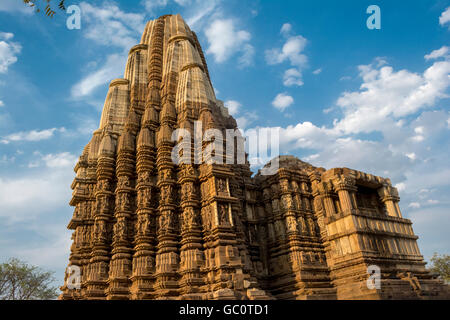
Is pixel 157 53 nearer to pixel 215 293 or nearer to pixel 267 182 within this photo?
pixel 267 182

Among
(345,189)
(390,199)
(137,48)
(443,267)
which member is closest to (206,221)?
(345,189)

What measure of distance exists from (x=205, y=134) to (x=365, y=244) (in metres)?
10.6

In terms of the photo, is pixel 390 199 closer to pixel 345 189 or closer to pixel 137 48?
pixel 345 189

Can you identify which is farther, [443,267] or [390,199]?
[443,267]

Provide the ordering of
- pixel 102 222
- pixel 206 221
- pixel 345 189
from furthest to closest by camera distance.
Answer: pixel 345 189
pixel 102 222
pixel 206 221

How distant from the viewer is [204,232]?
15648 millimetres

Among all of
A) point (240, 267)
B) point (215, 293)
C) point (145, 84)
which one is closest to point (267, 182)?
point (240, 267)

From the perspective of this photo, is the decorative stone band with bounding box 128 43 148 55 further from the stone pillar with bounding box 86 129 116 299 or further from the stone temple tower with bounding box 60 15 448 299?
the stone pillar with bounding box 86 129 116 299

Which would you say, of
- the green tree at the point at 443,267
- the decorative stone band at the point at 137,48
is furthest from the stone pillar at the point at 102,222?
the green tree at the point at 443,267

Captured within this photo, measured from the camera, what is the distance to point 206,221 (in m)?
15.9

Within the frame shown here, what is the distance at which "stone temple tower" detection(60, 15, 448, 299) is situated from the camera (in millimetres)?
14992

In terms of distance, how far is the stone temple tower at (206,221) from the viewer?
14992 mm

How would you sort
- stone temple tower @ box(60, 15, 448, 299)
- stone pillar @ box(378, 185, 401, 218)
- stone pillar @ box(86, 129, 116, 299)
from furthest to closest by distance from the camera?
stone pillar @ box(378, 185, 401, 218)
stone pillar @ box(86, 129, 116, 299)
stone temple tower @ box(60, 15, 448, 299)

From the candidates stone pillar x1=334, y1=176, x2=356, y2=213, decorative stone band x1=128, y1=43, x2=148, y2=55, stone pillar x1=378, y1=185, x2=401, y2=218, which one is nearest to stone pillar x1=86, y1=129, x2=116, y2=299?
decorative stone band x1=128, y1=43, x2=148, y2=55
